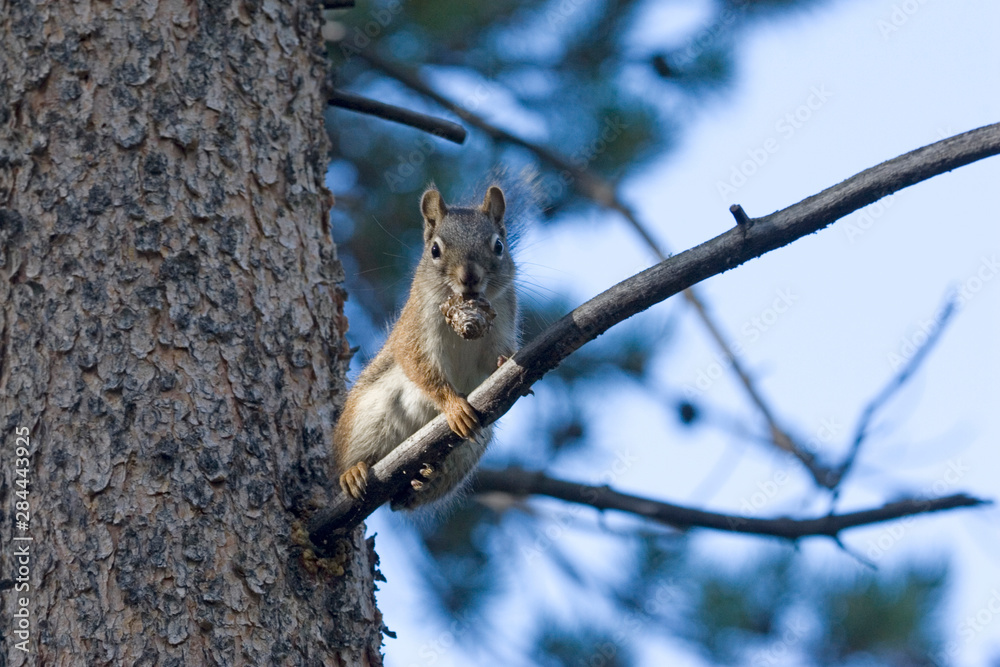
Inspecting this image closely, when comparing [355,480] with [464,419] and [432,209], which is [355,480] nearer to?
[464,419]

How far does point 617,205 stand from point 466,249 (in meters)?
0.87

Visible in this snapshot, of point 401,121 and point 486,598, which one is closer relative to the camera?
point 401,121

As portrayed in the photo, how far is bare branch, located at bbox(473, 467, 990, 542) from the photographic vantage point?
2.41 m

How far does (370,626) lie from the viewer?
193 centimetres

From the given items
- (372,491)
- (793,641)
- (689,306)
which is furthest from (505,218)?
(793,641)

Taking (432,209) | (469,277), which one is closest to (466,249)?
(469,277)

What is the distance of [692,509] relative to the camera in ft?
8.97

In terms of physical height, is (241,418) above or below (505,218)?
below

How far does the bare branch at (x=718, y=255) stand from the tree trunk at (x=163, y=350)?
1.71 ft

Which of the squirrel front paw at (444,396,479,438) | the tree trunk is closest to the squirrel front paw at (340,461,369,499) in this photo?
the tree trunk

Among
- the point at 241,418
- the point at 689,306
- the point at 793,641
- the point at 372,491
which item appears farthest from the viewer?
the point at 793,641

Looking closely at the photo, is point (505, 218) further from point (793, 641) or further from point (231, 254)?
point (793, 641)

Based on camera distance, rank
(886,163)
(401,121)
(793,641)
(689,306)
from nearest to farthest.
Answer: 1. (886,163)
2. (401,121)
3. (689,306)
4. (793,641)

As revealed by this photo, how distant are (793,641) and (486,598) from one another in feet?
4.25
